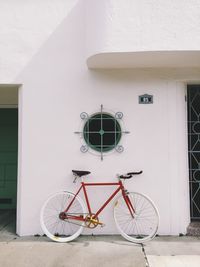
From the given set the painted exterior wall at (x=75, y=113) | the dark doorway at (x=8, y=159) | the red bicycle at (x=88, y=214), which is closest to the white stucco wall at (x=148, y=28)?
the painted exterior wall at (x=75, y=113)

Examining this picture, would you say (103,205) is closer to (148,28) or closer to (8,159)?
(148,28)

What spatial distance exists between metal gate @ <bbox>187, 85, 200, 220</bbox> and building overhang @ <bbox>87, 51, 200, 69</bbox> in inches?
21.9

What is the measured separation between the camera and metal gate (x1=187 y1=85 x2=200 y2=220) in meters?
4.76

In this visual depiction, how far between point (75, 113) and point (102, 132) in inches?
21.1

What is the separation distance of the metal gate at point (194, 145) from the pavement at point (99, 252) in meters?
0.66

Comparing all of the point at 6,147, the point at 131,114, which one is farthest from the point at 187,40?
the point at 6,147

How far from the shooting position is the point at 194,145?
478 centimetres

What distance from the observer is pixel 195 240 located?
169 inches

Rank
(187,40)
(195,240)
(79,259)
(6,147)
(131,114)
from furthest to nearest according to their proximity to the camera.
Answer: (6,147), (131,114), (195,240), (187,40), (79,259)

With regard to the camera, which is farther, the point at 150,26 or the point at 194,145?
the point at 194,145

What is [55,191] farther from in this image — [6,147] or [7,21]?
[7,21]

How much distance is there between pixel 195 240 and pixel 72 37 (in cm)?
374

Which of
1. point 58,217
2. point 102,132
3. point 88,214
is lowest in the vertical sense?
point 58,217

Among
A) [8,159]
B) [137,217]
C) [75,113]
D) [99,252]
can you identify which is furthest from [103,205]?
[8,159]
